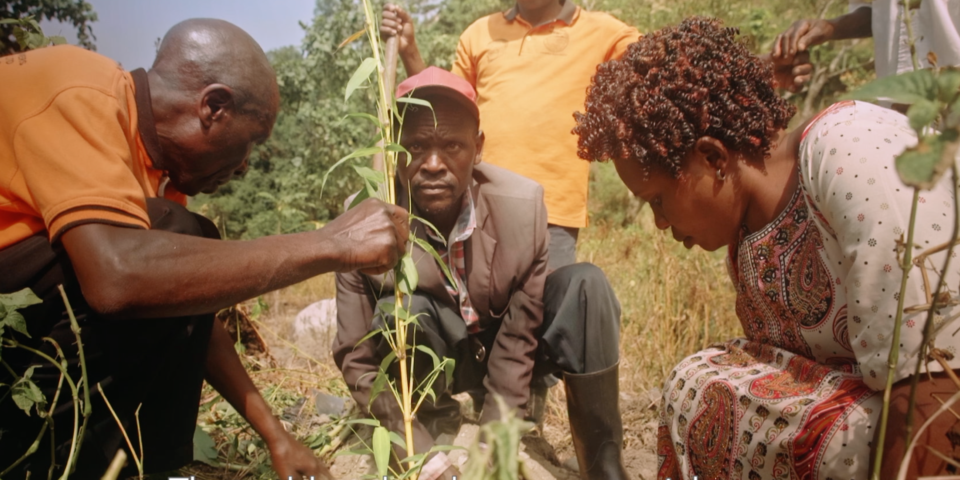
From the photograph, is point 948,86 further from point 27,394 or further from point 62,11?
point 62,11

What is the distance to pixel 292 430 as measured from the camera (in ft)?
8.50

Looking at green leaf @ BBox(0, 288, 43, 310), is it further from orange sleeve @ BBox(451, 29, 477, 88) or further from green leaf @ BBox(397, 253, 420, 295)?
orange sleeve @ BBox(451, 29, 477, 88)

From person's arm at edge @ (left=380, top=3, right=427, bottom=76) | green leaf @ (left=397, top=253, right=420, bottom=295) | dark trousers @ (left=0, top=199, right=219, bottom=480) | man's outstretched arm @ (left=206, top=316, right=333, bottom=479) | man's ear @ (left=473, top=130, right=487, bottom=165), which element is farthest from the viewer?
man's ear @ (left=473, top=130, right=487, bottom=165)

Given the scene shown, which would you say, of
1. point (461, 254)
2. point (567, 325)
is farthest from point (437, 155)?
point (567, 325)

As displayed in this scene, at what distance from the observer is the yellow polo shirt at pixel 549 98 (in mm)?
2803

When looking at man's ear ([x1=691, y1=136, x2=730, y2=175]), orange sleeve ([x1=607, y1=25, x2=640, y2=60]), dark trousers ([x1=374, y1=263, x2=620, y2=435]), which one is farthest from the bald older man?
orange sleeve ([x1=607, y1=25, x2=640, y2=60])

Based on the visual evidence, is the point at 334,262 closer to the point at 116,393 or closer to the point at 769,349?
the point at 116,393

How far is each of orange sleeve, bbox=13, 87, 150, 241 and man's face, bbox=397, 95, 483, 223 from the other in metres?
1.04

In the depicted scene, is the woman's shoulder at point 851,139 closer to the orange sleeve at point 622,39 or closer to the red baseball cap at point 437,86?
the red baseball cap at point 437,86

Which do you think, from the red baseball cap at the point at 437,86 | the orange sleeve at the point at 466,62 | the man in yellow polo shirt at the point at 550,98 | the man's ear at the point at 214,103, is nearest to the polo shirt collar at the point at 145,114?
the man's ear at the point at 214,103

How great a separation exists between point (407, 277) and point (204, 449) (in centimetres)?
135

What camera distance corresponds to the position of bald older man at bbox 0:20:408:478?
1.30 meters

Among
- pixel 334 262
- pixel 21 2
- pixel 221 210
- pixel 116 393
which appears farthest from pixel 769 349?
pixel 221 210

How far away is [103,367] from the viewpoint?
159 centimetres
